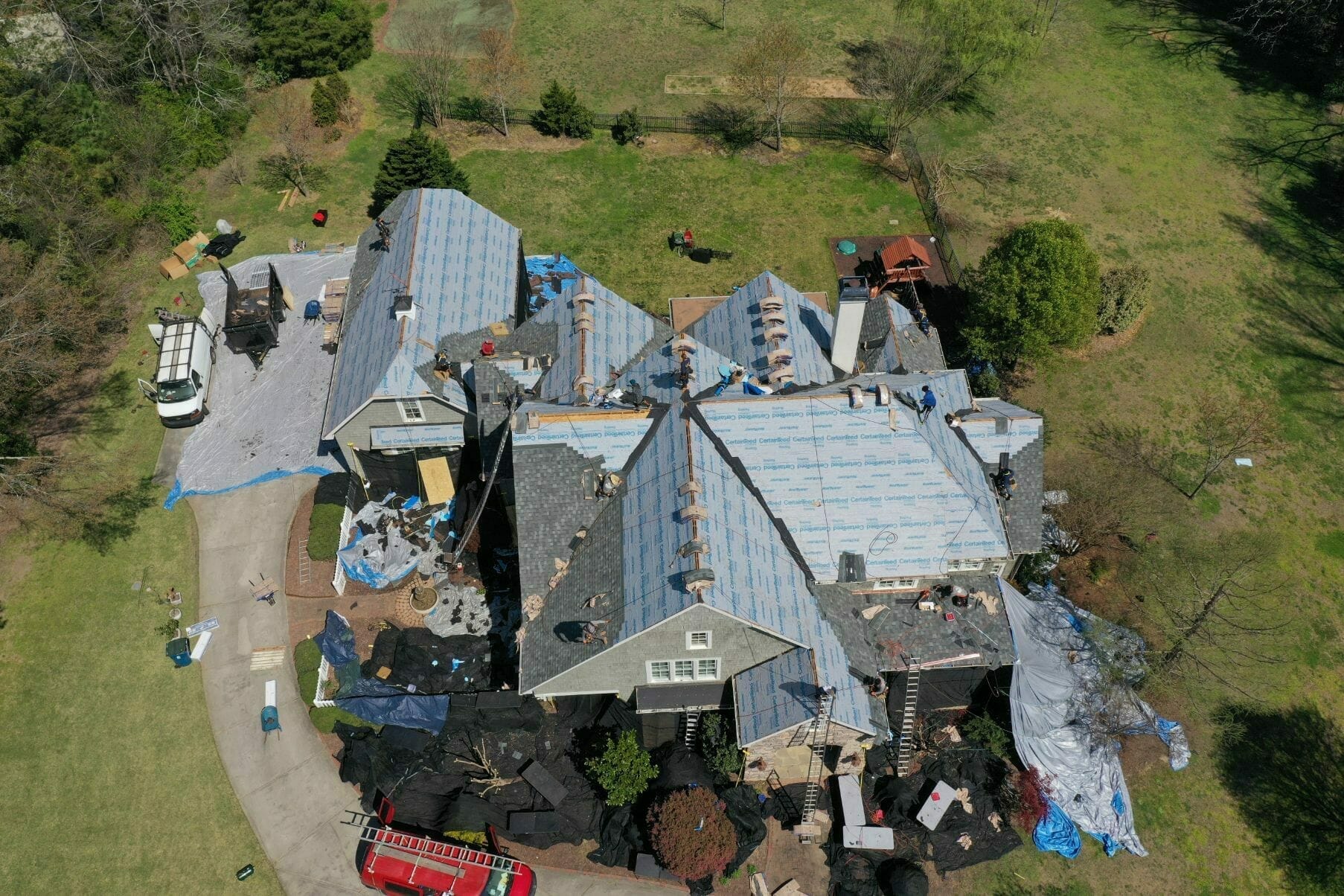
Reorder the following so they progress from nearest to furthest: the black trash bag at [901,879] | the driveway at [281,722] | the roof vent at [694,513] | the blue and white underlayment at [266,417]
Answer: the roof vent at [694,513]
the black trash bag at [901,879]
the driveway at [281,722]
the blue and white underlayment at [266,417]

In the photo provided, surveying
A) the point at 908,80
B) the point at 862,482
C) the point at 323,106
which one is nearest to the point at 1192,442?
the point at 862,482

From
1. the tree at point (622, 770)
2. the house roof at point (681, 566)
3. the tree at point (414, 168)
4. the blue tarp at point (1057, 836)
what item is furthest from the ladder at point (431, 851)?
the tree at point (414, 168)

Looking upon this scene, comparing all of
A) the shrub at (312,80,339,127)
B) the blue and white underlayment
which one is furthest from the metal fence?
the shrub at (312,80,339,127)

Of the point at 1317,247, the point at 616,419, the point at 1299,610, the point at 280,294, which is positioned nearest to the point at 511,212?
the point at 280,294

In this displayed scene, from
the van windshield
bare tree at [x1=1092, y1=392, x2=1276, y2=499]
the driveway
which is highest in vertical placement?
bare tree at [x1=1092, y1=392, x2=1276, y2=499]

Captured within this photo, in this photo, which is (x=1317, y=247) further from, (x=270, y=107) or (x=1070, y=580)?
(x=270, y=107)

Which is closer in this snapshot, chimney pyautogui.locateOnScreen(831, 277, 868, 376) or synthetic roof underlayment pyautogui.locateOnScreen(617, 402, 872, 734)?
synthetic roof underlayment pyautogui.locateOnScreen(617, 402, 872, 734)

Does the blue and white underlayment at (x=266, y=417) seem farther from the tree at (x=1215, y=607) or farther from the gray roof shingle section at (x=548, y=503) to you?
the tree at (x=1215, y=607)

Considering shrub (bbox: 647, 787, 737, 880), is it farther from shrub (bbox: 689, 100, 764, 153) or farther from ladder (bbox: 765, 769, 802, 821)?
shrub (bbox: 689, 100, 764, 153)
